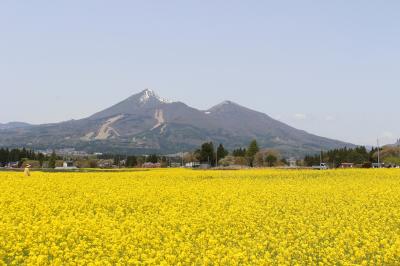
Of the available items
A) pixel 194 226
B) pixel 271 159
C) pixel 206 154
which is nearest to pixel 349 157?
pixel 271 159

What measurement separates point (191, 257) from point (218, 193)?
1286cm

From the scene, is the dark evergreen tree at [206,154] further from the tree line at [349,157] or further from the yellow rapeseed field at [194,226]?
the yellow rapeseed field at [194,226]

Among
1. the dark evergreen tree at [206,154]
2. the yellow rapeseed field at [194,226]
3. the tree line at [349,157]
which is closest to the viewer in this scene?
the yellow rapeseed field at [194,226]

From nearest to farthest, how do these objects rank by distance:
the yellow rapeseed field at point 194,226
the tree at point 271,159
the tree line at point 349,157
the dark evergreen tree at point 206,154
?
the yellow rapeseed field at point 194,226 < the dark evergreen tree at point 206,154 < the tree at point 271,159 < the tree line at point 349,157

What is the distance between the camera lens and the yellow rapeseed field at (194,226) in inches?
448

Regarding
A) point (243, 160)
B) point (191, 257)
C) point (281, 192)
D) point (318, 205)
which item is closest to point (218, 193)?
point (281, 192)

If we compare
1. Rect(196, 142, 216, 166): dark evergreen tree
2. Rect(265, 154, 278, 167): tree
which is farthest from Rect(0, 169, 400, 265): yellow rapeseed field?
Rect(265, 154, 278, 167): tree

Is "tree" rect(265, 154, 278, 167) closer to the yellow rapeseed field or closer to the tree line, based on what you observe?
the tree line

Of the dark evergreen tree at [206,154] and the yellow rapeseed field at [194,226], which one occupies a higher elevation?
the dark evergreen tree at [206,154]

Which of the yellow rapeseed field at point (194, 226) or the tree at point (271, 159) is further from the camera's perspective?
the tree at point (271, 159)

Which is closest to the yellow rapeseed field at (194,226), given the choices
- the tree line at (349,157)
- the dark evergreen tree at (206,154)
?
the dark evergreen tree at (206,154)

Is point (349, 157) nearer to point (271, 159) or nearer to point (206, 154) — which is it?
point (271, 159)

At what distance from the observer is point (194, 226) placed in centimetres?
1479

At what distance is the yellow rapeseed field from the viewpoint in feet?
37.3
